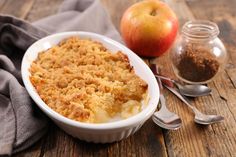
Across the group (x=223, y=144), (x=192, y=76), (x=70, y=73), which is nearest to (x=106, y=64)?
(x=70, y=73)

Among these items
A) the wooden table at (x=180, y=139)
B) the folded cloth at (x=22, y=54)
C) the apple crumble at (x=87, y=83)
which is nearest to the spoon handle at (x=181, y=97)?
the wooden table at (x=180, y=139)

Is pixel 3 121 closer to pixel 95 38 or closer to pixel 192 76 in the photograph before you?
pixel 95 38

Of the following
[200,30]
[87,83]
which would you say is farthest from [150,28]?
[87,83]

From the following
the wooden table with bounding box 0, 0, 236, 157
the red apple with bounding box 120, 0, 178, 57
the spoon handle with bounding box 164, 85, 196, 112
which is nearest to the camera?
the wooden table with bounding box 0, 0, 236, 157

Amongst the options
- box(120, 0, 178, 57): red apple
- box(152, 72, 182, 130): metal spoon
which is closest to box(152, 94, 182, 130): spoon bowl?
box(152, 72, 182, 130): metal spoon

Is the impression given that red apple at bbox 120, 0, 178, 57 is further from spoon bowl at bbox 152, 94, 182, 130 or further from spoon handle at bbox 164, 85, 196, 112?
spoon bowl at bbox 152, 94, 182, 130

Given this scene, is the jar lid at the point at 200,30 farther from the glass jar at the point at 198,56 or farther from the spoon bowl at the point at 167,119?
the spoon bowl at the point at 167,119
